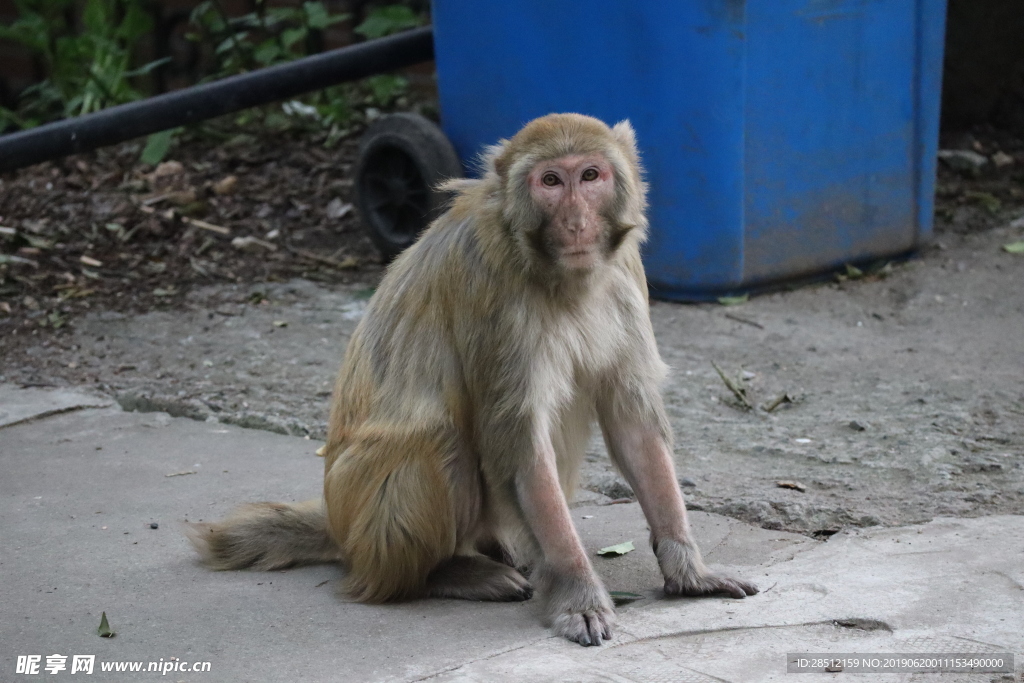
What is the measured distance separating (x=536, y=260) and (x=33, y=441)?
8.09ft

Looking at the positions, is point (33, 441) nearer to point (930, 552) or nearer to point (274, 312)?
point (274, 312)

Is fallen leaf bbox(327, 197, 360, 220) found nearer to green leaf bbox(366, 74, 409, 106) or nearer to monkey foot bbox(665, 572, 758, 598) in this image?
green leaf bbox(366, 74, 409, 106)

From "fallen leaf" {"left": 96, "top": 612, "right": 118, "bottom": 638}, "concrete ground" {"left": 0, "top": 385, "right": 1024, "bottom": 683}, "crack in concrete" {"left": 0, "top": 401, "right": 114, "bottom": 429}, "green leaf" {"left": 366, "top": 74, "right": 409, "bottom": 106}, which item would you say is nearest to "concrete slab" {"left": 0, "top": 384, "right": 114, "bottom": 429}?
"crack in concrete" {"left": 0, "top": 401, "right": 114, "bottom": 429}

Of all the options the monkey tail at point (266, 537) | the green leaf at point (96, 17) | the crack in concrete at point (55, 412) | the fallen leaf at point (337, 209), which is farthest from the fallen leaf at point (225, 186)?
the monkey tail at point (266, 537)

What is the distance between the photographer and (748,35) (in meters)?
5.72

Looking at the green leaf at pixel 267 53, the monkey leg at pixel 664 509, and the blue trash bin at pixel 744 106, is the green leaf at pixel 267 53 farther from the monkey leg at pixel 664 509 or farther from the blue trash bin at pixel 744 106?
the monkey leg at pixel 664 509

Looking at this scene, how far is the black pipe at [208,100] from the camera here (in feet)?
20.6

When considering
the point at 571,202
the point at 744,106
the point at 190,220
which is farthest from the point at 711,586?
the point at 190,220

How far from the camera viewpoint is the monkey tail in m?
3.68

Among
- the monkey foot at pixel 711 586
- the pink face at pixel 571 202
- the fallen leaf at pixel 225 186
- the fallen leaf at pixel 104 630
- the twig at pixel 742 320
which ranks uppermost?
the pink face at pixel 571 202

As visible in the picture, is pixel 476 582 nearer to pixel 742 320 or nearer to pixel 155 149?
pixel 742 320

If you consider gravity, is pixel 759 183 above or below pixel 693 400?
above

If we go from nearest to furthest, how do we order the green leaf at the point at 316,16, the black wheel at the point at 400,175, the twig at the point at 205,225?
the black wheel at the point at 400,175, the twig at the point at 205,225, the green leaf at the point at 316,16

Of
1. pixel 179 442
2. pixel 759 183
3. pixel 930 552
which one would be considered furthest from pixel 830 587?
pixel 759 183
